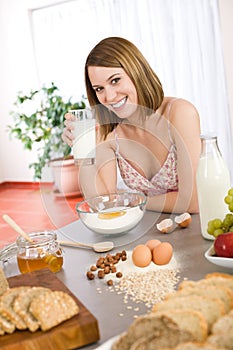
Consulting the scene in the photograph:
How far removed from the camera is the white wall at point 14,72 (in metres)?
6.27

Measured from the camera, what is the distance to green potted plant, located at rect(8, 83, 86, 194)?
5824 millimetres

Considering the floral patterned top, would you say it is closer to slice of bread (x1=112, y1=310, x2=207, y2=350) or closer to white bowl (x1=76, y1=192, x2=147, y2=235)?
white bowl (x1=76, y1=192, x2=147, y2=235)

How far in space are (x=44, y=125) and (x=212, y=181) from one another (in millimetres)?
4821

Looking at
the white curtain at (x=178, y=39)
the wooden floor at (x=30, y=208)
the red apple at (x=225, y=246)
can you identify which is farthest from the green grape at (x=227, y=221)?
the white curtain at (x=178, y=39)

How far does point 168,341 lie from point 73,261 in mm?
718

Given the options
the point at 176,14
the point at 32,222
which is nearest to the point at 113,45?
the point at 176,14

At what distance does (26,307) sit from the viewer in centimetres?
104

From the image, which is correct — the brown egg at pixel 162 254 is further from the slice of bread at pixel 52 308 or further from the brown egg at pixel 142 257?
the slice of bread at pixel 52 308

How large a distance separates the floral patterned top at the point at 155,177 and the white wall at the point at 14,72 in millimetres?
4280

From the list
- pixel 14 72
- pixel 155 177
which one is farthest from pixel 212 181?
pixel 14 72

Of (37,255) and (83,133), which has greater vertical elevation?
(83,133)

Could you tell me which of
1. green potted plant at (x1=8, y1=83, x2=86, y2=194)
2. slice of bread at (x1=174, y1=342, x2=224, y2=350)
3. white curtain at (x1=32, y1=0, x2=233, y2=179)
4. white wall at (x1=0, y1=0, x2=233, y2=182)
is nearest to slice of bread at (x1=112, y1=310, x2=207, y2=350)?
slice of bread at (x1=174, y1=342, x2=224, y2=350)

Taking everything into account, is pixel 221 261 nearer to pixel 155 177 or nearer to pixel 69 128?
pixel 69 128

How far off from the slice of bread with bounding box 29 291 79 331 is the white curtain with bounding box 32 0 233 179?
3.89m
